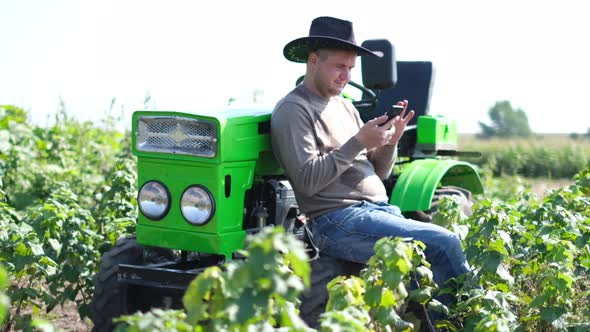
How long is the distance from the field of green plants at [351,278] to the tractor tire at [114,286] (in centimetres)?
33

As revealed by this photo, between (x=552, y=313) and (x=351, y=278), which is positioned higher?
(x=351, y=278)

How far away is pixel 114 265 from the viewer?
507 cm

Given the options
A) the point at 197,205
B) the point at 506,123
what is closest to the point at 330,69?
the point at 197,205

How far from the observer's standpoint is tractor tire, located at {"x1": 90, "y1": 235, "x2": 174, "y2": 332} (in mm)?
5020

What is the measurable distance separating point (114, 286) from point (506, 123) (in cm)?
1712

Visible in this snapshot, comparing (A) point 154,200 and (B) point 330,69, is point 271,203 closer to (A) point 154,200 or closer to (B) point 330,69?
(A) point 154,200

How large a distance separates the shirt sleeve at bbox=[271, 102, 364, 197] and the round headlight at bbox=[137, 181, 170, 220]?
2.09 feet

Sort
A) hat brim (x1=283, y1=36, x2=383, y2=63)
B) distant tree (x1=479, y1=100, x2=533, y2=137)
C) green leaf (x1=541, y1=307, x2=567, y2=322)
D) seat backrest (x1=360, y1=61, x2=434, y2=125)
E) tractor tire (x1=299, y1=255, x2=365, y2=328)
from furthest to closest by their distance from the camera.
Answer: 1. distant tree (x1=479, y1=100, x2=533, y2=137)
2. seat backrest (x1=360, y1=61, x2=434, y2=125)
3. hat brim (x1=283, y1=36, x2=383, y2=63)
4. tractor tire (x1=299, y1=255, x2=365, y2=328)
5. green leaf (x1=541, y1=307, x2=567, y2=322)

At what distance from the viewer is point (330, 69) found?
512 centimetres

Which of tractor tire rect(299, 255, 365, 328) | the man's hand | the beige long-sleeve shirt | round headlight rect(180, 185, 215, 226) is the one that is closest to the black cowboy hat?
the beige long-sleeve shirt

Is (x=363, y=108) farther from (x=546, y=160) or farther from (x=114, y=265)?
(x=546, y=160)

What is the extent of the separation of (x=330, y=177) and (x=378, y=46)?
113 cm

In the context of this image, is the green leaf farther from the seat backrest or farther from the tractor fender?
the seat backrest

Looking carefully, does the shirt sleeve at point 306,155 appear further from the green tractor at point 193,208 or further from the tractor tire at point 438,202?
the tractor tire at point 438,202
